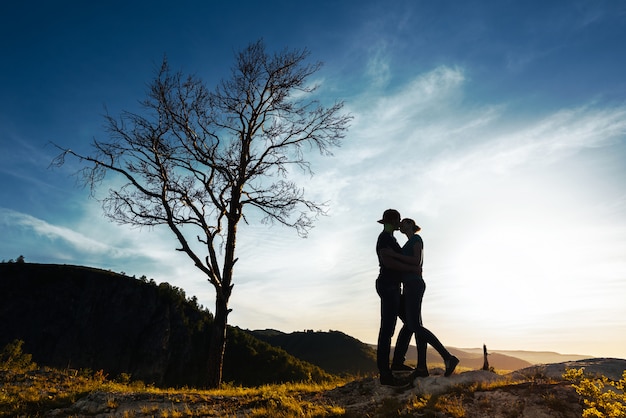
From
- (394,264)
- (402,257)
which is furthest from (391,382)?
(402,257)

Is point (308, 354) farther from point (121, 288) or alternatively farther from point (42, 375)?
point (42, 375)

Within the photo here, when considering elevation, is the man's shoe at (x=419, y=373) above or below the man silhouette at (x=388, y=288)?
below

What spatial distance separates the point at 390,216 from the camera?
6223mm

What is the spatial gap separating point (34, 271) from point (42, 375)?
76.0 metres

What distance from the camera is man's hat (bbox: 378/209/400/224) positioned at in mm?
6203

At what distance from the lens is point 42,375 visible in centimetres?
818

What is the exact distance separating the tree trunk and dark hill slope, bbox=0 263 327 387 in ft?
173

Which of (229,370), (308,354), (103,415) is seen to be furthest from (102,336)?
(103,415)

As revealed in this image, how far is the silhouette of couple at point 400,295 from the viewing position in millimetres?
5844

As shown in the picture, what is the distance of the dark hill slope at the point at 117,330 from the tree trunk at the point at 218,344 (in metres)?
52.6

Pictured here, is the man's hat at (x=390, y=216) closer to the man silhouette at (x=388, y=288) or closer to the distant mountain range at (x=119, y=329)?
the man silhouette at (x=388, y=288)

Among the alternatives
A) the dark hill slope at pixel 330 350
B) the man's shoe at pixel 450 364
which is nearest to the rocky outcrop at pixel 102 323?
the dark hill slope at pixel 330 350

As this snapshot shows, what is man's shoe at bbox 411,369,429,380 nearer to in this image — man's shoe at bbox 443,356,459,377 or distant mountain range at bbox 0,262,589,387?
man's shoe at bbox 443,356,459,377

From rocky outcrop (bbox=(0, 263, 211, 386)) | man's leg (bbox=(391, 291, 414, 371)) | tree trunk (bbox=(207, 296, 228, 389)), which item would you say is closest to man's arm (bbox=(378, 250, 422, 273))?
man's leg (bbox=(391, 291, 414, 371))
